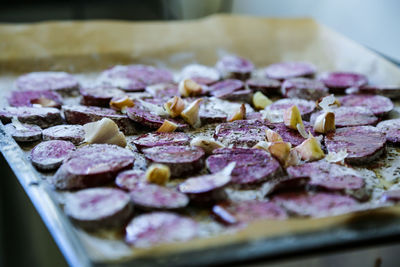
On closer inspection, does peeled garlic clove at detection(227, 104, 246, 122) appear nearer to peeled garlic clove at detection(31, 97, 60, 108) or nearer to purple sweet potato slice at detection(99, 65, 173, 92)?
purple sweet potato slice at detection(99, 65, 173, 92)

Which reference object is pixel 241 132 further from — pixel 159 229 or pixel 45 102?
pixel 45 102

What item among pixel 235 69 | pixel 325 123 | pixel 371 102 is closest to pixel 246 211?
pixel 325 123

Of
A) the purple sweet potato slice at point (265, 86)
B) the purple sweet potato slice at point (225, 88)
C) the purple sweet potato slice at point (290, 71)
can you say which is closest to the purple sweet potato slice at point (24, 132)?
the purple sweet potato slice at point (225, 88)

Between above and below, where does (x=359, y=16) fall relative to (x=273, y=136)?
above

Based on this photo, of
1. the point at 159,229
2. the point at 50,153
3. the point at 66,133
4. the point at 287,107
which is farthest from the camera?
the point at 287,107

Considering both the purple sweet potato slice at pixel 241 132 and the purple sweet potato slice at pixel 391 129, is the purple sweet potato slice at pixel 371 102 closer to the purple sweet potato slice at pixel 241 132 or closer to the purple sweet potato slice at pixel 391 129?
the purple sweet potato slice at pixel 391 129

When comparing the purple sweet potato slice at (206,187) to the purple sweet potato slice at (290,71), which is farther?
the purple sweet potato slice at (290,71)
